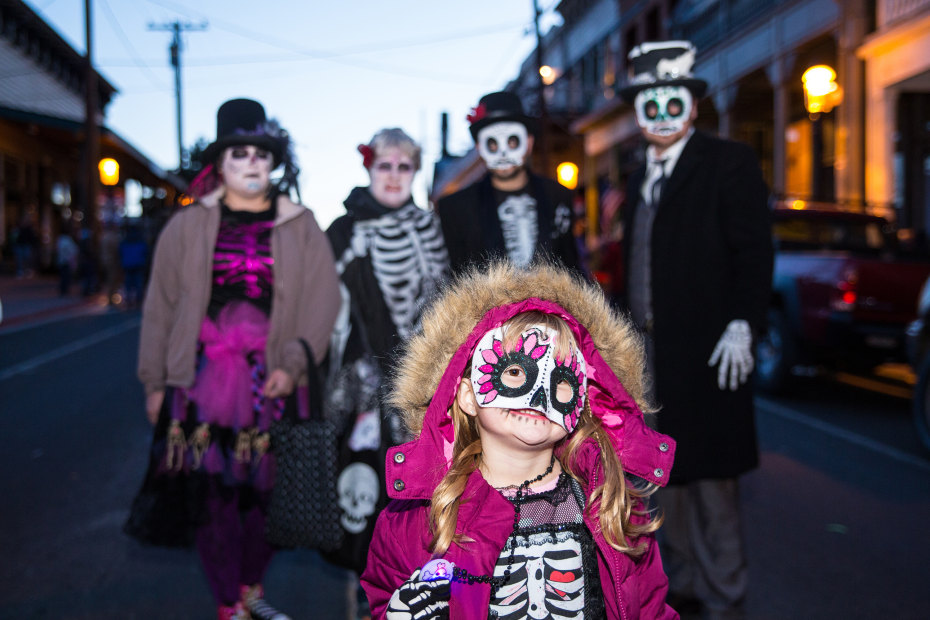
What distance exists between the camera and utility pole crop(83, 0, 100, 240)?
26578mm

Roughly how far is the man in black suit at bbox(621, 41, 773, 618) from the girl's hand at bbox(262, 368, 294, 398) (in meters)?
1.50

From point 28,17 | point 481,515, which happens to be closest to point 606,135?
point 28,17

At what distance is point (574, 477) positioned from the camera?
94.3 inches

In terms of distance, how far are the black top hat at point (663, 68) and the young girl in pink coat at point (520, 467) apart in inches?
76.3

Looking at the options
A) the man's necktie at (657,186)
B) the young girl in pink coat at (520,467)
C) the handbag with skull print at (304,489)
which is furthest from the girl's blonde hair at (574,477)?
the man's necktie at (657,186)

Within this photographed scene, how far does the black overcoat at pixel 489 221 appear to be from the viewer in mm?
4184

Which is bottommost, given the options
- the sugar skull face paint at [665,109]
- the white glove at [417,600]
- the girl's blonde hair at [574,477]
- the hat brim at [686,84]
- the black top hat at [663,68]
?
the white glove at [417,600]

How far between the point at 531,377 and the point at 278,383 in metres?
1.94

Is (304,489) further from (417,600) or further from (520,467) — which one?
Answer: (417,600)

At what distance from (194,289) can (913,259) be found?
25.7 ft

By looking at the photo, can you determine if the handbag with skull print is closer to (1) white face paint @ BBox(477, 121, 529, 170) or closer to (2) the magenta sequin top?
(2) the magenta sequin top

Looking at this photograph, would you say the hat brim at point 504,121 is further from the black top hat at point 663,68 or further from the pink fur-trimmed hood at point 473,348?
the pink fur-trimmed hood at point 473,348

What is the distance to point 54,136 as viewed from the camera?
118 ft

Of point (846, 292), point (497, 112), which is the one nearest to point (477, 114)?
point (497, 112)
